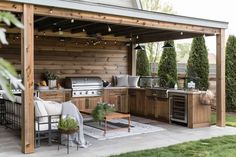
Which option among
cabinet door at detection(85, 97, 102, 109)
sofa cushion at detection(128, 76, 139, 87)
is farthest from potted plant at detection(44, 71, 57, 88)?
sofa cushion at detection(128, 76, 139, 87)

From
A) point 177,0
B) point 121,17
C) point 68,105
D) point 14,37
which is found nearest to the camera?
point 68,105

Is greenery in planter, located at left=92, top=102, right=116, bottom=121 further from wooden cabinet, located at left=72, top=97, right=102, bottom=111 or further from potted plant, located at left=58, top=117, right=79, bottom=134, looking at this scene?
wooden cabinet, located at left=72, top=97, right=102, bottom=111

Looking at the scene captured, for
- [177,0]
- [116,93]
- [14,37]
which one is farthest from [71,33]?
[177,0]

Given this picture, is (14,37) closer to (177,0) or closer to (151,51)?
(151,51)

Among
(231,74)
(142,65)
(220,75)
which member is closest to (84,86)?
(220,75)

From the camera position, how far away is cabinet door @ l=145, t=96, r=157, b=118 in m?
8.74

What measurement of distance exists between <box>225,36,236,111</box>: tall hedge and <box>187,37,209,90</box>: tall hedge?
0.74 meters

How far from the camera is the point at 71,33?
968 centimetres

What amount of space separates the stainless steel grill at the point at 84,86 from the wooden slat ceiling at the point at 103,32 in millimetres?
1400

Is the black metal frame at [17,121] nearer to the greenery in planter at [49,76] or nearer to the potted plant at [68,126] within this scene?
the potted plant at [68,126]

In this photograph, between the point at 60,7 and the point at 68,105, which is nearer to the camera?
the point at 60,7

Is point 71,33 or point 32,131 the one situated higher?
point 71,33

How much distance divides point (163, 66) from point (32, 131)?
25.2 feet

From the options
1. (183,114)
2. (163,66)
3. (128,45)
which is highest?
(128,45)
